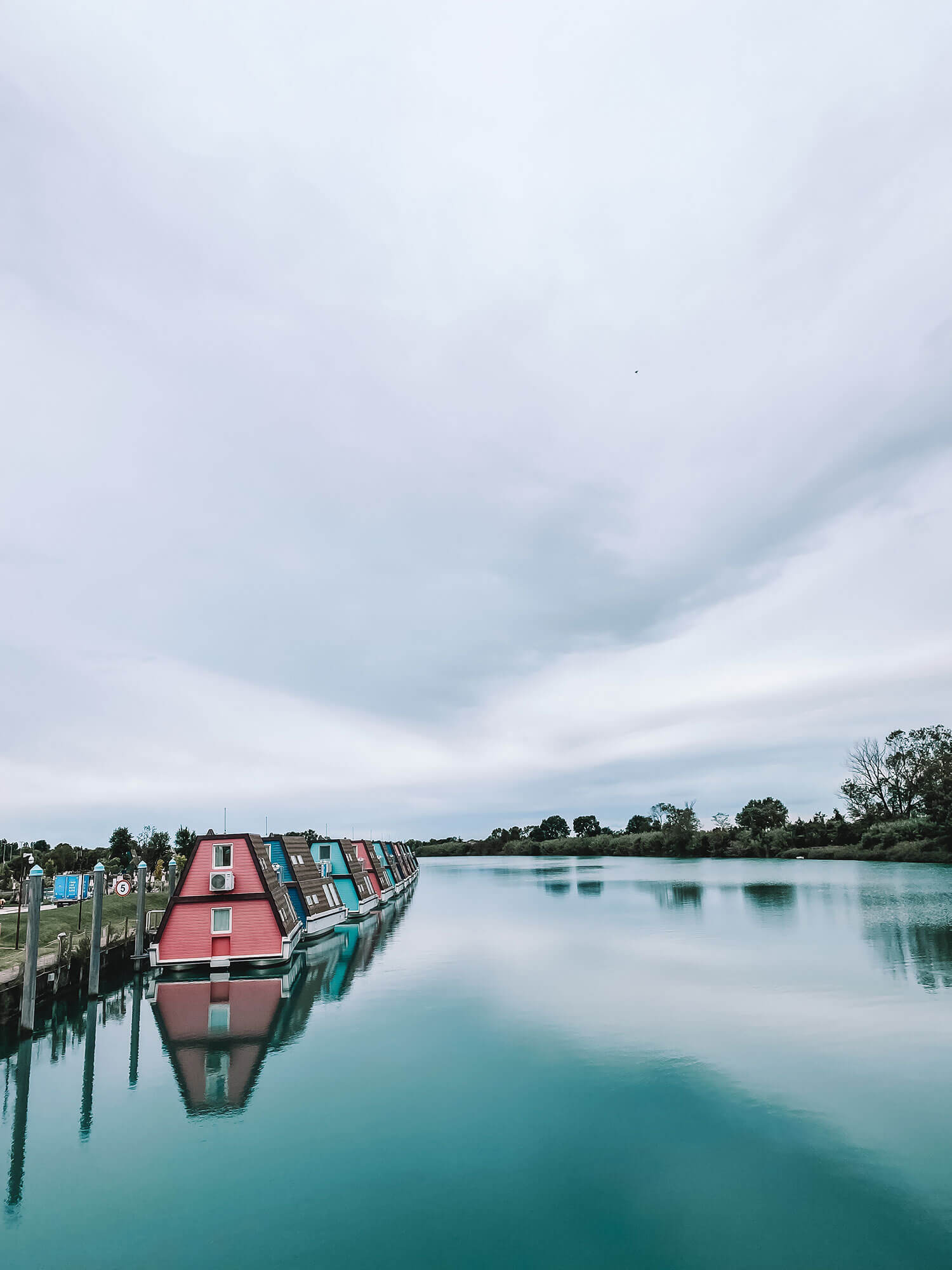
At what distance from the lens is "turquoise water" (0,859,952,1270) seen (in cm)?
1418

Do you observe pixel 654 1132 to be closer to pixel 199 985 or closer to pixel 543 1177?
pixel 543 1177

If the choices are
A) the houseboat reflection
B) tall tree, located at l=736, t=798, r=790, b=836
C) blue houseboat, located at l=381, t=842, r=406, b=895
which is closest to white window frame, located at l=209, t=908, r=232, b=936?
the houseboat reflection

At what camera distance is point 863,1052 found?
84.0 feet

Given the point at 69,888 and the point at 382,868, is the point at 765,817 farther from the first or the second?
the point at 69,888

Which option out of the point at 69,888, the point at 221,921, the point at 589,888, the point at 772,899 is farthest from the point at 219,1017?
the point at 589,888

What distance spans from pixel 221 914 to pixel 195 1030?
931 cm

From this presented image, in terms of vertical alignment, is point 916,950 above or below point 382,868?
below

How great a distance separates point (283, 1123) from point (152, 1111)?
174 inches

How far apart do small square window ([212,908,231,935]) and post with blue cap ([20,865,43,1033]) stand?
11475 mm

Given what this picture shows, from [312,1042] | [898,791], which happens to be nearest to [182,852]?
[312,1042]

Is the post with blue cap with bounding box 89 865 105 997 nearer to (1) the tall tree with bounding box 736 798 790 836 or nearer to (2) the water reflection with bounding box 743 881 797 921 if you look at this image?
(2) the water reflection with bounding box 743 881 797 921

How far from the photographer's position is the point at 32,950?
25.9 m

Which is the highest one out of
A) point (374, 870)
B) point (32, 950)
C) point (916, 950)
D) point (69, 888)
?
point (69, 888)

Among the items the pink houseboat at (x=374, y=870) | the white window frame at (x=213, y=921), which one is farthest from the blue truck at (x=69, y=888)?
the pink houseboat at (x=374, y=870)
